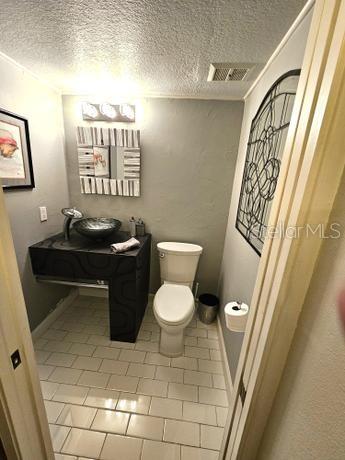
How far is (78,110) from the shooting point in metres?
1.85

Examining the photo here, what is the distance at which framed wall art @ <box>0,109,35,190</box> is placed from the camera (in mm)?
1301

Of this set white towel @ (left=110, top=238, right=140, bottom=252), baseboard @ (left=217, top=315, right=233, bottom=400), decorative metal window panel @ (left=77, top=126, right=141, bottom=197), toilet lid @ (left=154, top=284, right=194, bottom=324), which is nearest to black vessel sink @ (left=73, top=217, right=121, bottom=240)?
white towel @ (left=110, top=238, right=140, bottom=252)

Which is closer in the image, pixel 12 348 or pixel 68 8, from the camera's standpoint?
pixel 12 348

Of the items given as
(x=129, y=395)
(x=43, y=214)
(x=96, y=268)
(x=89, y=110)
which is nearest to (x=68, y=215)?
(x=43, y=214)

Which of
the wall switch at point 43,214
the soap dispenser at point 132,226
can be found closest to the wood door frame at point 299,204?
the soap dispenser at point 132,226

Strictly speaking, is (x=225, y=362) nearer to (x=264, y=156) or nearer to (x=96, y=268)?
(x=96, y=268)

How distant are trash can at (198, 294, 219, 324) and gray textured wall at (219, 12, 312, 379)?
0.21 metres

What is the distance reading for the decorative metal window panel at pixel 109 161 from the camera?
1858mm

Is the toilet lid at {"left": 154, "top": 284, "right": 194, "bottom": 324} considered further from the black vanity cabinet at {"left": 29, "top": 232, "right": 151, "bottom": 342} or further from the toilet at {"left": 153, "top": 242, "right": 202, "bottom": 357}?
the black vanity cabinet at {"left": 29, "top": 232, "right": 151, "bottom": 342}

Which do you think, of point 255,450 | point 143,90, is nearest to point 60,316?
point 255,450

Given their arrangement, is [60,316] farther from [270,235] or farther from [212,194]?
[270,235]

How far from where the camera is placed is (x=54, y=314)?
198 centimetres

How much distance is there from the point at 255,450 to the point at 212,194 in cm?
173

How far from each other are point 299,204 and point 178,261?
5.14 feet
